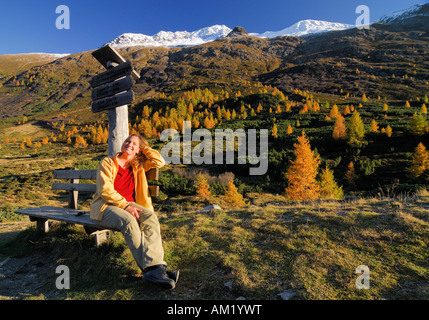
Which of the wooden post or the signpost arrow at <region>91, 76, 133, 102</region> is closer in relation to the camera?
the signpost arrow at <region>91, 76, 133, 102</region>

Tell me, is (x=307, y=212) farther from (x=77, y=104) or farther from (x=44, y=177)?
(x=77, y=104)

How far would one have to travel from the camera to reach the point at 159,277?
318cm

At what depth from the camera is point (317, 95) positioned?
12194 cm

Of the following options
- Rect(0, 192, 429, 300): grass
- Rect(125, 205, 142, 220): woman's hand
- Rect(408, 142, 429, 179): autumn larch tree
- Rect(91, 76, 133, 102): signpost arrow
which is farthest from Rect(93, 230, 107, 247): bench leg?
Rect(408, 142, 429, 179): autumn larch tree

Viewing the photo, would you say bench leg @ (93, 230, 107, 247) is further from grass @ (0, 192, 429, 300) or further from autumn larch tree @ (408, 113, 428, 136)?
autumn larch tree @ (408, 113, 428, 136)

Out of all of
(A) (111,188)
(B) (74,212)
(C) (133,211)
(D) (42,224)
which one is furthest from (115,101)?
(D) (42,224)

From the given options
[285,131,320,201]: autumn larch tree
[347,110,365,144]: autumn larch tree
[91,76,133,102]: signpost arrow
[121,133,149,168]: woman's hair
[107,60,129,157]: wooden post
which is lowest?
[285,131,320,201]: autumn larch tree

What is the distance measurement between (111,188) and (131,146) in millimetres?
934

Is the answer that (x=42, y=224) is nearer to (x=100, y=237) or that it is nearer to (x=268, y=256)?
(x=100, y=237)

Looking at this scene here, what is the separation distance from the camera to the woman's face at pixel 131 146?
4230 millimetres

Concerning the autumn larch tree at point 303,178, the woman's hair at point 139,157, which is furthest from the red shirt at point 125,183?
the autumn larch tree at point 303,178

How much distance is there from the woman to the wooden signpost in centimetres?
106

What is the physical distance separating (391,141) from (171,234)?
187ft

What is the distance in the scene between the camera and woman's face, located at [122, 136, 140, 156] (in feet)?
13.9
